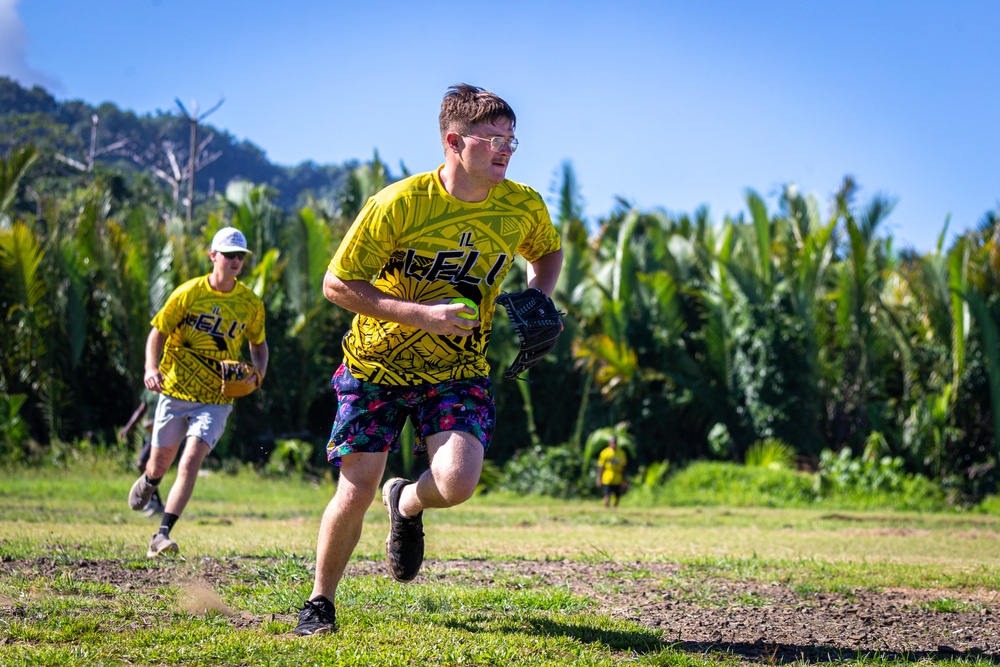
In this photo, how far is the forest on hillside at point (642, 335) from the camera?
1789 centimetres

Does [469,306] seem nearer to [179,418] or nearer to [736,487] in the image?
[179,418]

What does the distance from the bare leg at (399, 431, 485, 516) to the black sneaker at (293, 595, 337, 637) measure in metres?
0.55

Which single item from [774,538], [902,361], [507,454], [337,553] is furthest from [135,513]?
[902,361]

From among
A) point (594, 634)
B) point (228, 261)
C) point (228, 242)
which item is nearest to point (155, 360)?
point (228, 261)

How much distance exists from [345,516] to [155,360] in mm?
3509

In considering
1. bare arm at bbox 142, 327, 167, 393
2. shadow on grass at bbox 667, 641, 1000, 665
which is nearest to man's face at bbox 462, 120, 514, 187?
shadow on grass at bbox 667, 641, 1000, 665

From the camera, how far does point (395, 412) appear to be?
14.6 feet

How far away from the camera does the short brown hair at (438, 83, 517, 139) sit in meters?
4.29

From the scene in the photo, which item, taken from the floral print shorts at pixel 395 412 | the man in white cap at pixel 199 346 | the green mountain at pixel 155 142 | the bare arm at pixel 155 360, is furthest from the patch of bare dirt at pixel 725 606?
the green mountain at pixel 155 142

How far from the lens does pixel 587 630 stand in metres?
4.56

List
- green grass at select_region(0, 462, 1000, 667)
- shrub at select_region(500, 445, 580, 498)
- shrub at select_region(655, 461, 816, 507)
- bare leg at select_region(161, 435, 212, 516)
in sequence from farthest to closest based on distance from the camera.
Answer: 1. shrub at select_region(500, 445, 580, 498)
2. shrub at select_region(655, 461, 816, 507)
3. bare leg at select_region(161, 435, 212, 516)
4. green grass at select_region(0, 462, 1000, 667)

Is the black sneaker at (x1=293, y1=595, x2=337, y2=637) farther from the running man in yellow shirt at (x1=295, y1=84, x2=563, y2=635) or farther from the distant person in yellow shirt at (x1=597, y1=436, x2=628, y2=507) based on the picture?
the distant person in yellow shirt at (x1=597, y1=436, x2=628, y2=507)

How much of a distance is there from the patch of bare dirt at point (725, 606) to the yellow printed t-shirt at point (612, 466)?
403 inches

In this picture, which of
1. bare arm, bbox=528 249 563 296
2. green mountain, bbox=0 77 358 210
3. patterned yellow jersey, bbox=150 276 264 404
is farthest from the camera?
green mountain, bbox=0 77 358 210
